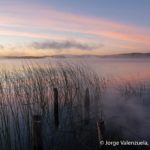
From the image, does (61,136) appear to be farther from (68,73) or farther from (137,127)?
(68,73)

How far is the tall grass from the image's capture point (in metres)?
8.09

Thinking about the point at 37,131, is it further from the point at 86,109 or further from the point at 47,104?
the point at 86,109

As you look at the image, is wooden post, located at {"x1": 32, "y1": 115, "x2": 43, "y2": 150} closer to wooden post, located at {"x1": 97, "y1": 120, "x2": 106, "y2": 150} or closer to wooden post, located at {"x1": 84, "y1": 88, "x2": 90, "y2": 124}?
wooden post, located at {"x1": 97, "y1": 120, "x2": 106, "y2": 150}

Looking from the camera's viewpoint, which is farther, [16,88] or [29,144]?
[16,88]

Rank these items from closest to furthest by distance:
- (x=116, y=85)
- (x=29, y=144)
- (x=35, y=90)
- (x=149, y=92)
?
(x=29, y=144) → (x=35, y=90) → (x=149, y=92) → (x=116, y=85)

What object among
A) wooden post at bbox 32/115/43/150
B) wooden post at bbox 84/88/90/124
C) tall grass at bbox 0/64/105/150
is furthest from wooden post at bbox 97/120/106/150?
wooden post at bbox 84/88/90/124

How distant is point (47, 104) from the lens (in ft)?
32.5

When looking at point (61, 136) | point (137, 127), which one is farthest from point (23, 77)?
point (137, 127)

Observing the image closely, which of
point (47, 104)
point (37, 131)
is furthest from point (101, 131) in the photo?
point (47, 104)

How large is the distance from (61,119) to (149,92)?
172 inches

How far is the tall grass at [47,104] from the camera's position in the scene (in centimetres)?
809

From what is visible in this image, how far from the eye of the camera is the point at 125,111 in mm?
9484

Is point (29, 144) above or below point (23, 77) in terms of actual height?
below

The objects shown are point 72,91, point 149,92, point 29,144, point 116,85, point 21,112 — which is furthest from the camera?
point 116,85
